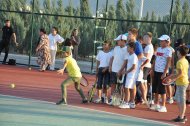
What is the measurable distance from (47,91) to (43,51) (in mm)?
5859

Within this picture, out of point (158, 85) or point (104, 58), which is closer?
point (158, 85)

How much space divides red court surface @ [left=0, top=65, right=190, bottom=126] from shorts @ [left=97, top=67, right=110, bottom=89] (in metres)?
0.57

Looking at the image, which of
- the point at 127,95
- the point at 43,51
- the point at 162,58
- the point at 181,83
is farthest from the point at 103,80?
the point at 43,51

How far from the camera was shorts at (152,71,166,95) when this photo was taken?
1202 cm

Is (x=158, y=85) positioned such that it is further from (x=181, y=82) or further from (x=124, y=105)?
(x=181, y=82)

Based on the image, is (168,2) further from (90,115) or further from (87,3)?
(90,115)

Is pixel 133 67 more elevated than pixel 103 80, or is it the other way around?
pixel 133 67

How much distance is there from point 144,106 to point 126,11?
42.2 ft

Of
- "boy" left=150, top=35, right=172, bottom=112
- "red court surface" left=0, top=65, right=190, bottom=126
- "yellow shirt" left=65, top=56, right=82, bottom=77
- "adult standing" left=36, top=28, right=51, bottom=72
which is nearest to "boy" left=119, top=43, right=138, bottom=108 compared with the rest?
"red court surface" left=0, top=65, right=190, bottom=126

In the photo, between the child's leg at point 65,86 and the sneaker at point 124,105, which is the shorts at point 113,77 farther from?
the child's leg at point 65,86

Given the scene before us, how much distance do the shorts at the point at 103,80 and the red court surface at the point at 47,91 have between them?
569mm

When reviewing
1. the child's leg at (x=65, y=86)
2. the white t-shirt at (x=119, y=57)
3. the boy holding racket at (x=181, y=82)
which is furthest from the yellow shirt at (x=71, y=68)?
the boy holding racket at (x=181, y=82)

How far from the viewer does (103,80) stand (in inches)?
505

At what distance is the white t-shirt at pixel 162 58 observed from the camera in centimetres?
1203
